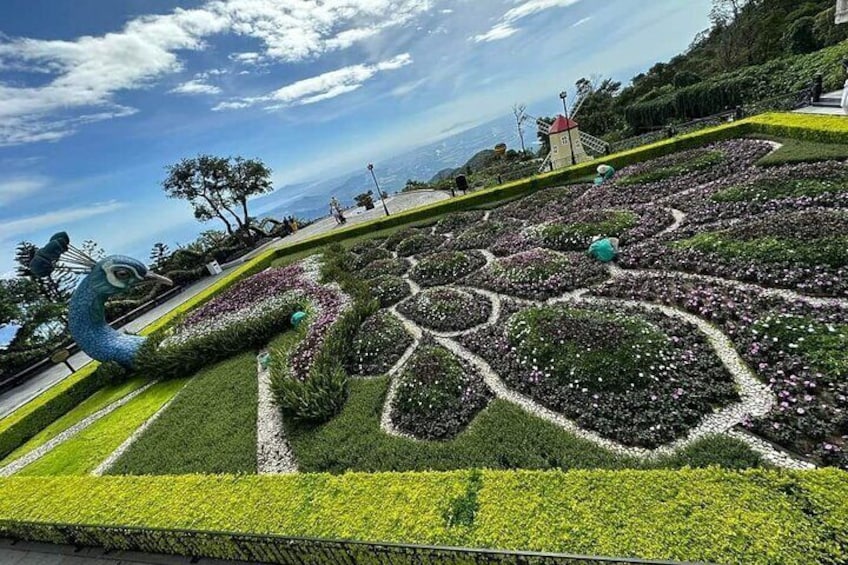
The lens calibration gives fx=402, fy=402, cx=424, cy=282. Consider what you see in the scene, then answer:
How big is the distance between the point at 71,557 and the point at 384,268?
1170 cm

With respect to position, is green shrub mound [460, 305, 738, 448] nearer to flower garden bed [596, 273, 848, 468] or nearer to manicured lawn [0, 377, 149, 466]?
flower garden bed [596, 273, 848, 468]

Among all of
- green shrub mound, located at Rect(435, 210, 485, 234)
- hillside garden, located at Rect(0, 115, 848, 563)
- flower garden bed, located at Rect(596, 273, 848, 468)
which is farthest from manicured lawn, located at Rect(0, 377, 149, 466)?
flower garden bed, located at Rect(596, 273, 848, 468)

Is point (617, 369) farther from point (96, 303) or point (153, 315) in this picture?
point (153, 315)

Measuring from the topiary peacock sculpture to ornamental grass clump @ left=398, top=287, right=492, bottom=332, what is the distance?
32.5 feet

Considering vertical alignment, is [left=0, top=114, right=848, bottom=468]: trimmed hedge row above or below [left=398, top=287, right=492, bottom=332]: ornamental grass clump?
above

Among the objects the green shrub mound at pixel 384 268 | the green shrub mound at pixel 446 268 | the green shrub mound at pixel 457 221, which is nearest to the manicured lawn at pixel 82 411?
the green shrub mound at pixel 384 268

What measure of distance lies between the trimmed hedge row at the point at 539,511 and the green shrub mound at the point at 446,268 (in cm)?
844

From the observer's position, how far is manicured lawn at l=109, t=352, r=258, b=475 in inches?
328

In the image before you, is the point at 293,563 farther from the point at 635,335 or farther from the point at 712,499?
the point at 635,335

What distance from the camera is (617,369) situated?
7086 mm

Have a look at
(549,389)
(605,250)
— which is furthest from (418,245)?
(549,389)

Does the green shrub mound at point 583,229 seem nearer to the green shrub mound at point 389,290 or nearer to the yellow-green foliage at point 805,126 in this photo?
the green shrub mound at point 389,290

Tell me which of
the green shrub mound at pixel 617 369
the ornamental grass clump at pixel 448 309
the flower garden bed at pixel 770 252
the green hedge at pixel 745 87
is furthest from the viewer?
the green hedge at pixel 745 87

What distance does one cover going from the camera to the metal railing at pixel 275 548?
4324mm
